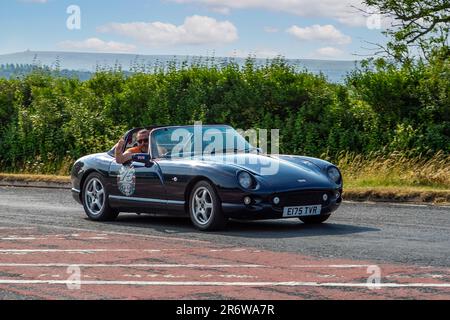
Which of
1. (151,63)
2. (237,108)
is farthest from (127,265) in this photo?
(151,63)

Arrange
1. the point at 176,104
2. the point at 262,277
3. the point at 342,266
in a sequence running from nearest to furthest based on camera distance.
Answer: the point at 262,277 → the point at 342,266 → the point at 176,104

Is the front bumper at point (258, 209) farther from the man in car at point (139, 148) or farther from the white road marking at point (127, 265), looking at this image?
the white road marking at point (127, 265)

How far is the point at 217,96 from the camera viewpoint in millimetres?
28469

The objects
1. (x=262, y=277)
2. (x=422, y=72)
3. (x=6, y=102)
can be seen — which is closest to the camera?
(x=262, y=277)

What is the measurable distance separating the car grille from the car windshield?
4.94ft

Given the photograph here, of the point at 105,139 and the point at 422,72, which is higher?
the point at 422,72

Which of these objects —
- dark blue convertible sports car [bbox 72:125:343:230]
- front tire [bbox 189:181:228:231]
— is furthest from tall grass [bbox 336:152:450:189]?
front tire [bbox 189:181:228:231]

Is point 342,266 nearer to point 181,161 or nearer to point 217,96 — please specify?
point 181,161

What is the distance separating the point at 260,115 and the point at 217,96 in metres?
1.58

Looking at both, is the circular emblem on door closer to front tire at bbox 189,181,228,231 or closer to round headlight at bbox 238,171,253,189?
front tire at bbox 189,181,228,231

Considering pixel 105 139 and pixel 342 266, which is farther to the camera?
pixel 105 139

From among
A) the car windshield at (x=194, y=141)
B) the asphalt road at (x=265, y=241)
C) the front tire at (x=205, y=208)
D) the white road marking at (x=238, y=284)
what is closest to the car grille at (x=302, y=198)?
the asphalt road at (x=265, y=241)

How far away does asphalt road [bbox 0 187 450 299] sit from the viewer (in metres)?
10.2
